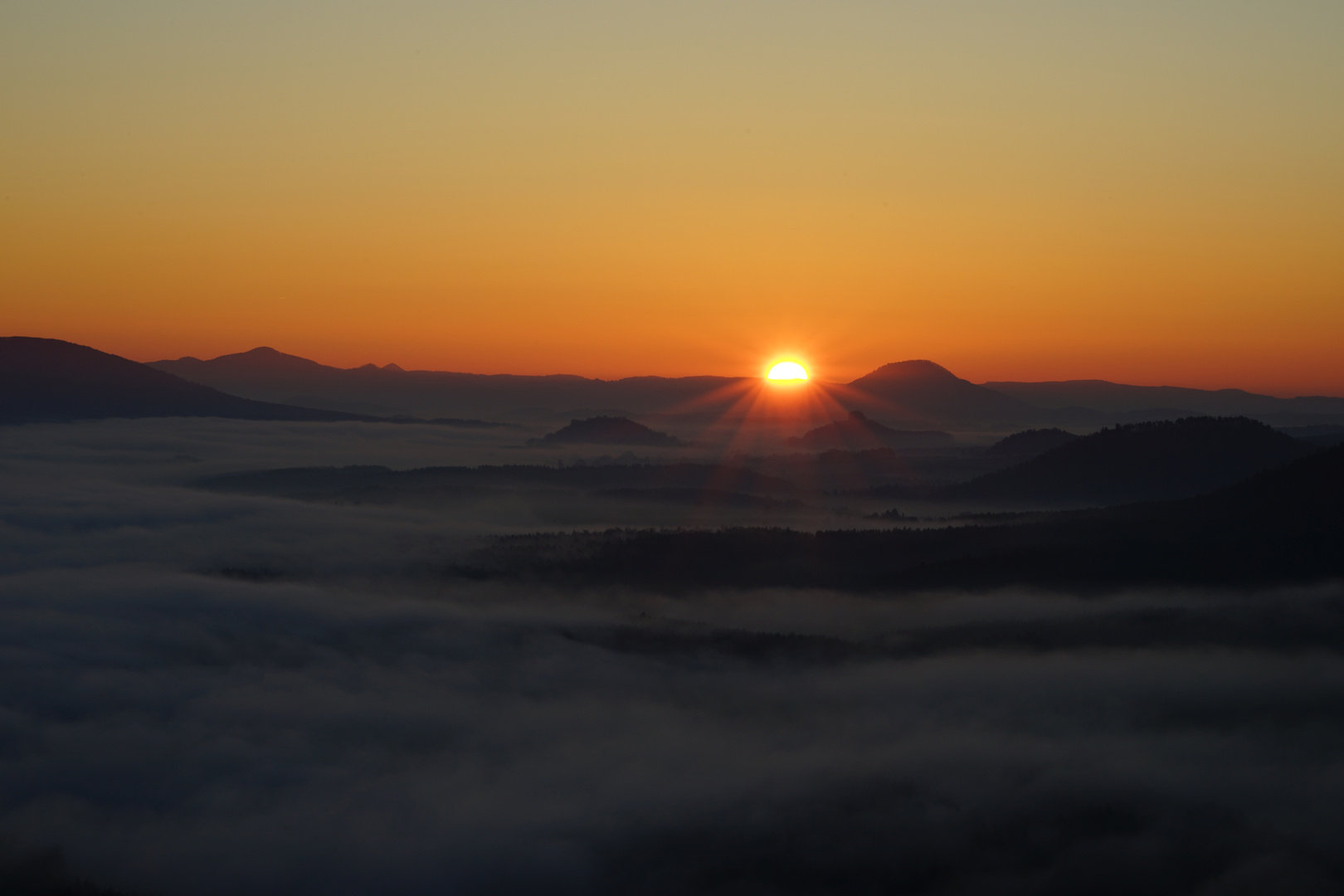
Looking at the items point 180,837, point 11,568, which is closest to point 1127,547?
point 180,837

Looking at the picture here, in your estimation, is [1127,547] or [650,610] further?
[1127,547]

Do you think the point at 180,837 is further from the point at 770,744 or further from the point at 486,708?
the point at 770,744

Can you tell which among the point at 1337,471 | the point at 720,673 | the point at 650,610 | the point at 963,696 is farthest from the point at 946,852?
the point at 1337,471

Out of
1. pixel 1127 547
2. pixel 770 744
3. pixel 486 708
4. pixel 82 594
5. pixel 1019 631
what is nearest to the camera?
Answer: pixel 770 744

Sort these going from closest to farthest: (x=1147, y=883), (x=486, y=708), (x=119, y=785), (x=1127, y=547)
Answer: (x=1147, y=883) < (x=119, y=785) < (x=486, y=708) < (x=1127, y=547)

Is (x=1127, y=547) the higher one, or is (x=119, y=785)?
(x=1127, y=547)

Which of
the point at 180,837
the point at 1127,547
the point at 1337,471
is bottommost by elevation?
the point at 180,837
